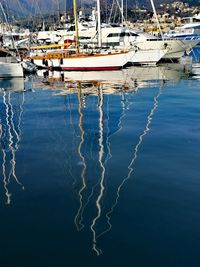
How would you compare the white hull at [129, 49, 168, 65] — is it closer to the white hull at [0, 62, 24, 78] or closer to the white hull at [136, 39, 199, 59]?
the white hull at [136, 39, 199, 59]

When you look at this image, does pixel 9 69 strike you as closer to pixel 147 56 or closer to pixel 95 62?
pixel 95 62

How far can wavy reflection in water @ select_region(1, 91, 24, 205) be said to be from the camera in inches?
404

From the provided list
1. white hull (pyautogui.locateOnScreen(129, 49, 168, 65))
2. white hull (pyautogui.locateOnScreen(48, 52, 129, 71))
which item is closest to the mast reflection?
white hull (pyautogui.locateOnScreen(48, 52, 129, 71))

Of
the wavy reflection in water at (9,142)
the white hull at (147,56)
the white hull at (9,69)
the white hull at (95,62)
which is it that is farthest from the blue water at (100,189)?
the white hull at (147,56)

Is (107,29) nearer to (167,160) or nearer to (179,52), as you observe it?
(179,52)

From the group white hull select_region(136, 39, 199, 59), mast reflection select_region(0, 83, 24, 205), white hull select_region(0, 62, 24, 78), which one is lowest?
mast reflection select_region(0, 83, 24, 205)

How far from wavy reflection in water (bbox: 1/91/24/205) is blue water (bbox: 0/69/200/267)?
0.10 ft

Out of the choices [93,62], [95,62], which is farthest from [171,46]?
[93,62]

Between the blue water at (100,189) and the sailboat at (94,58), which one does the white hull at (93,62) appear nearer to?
the sailboat at (94,58)

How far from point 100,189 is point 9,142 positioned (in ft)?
18.9

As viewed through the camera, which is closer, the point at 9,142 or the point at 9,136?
the point at 9,142

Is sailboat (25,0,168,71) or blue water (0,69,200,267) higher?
sailboat (25,0,168,71)

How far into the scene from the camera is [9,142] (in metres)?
14.1

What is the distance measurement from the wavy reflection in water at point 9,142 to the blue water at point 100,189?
0.03 metres
